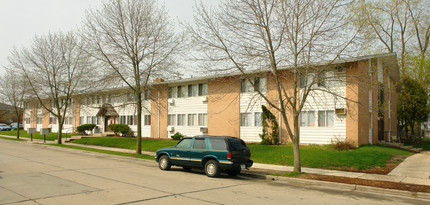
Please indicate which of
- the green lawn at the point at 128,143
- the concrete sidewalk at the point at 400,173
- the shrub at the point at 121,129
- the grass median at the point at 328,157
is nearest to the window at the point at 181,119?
the green lawn at the point at 128,143

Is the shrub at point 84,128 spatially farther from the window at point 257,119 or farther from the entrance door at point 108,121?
the window at point 257,119

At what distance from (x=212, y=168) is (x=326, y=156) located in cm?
768

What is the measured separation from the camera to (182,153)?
14023 mm

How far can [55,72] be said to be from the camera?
29.2 meters

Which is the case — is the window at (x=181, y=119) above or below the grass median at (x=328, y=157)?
above

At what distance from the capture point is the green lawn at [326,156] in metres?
16.1

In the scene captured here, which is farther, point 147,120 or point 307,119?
point 147,120

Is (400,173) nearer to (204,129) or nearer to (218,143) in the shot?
(218,143)

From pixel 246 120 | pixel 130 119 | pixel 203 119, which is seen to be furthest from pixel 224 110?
pixel 130 119

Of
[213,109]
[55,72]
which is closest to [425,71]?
[213,109]

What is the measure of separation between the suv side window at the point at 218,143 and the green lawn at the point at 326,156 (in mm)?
5201

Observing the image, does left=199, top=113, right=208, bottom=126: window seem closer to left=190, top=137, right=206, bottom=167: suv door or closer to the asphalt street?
left=190, top=137, right=206, bottom=167: suv door

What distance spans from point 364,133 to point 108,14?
17826 mm

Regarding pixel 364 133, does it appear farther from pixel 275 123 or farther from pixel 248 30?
pixel 248 30
